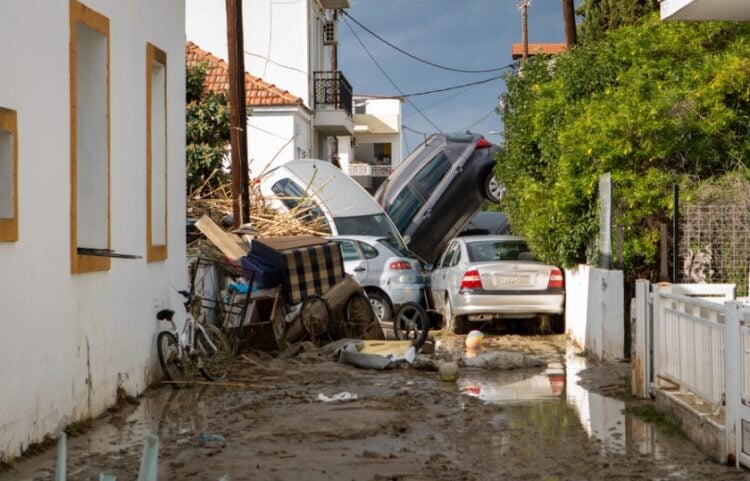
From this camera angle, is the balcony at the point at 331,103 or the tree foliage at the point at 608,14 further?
the balcony at the point at 331,103

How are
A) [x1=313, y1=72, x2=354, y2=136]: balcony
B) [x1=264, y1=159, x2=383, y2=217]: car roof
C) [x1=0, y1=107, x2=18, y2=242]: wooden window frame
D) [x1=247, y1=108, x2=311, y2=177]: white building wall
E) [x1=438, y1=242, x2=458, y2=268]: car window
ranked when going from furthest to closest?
[x1=313, y1=72, x2=354, y2=136]: balcony, [x1=247, y1=108, x2=311, y2=177]: white building wall, [x1=264, y1=159, x2=383, y2=217]: car roof, [x1=438, y1=242, x2=458, y2=268]: car window, [x1=0, y1=107, x2=18, y2=242]: wooden window frame

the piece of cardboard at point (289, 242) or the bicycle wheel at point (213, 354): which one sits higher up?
the piece of cardboard at point (289, 242)

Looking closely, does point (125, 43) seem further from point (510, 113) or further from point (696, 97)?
point (510, 113)

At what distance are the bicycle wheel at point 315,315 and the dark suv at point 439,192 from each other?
8.96 m

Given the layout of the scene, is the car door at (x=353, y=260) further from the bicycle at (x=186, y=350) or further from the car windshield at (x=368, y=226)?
the bicycle at (x=186, y=350)

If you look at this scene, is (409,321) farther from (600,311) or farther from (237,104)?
(237,104)

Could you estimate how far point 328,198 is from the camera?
25.4 meters

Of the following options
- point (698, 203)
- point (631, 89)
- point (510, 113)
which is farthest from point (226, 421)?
point (510, 113)

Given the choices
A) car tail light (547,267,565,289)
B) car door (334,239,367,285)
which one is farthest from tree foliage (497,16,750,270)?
car door (334,239,367,285)

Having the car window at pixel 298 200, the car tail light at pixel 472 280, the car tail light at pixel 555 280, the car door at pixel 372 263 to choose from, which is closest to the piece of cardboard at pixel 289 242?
the car door at pixel 372 263

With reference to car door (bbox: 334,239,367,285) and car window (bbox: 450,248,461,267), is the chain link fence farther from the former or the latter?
car door (bbox: 334,239,367,285)

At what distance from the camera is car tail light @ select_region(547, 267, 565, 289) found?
763 inches

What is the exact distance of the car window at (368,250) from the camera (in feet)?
70.2

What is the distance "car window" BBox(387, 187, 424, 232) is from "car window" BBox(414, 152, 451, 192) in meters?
0.37
